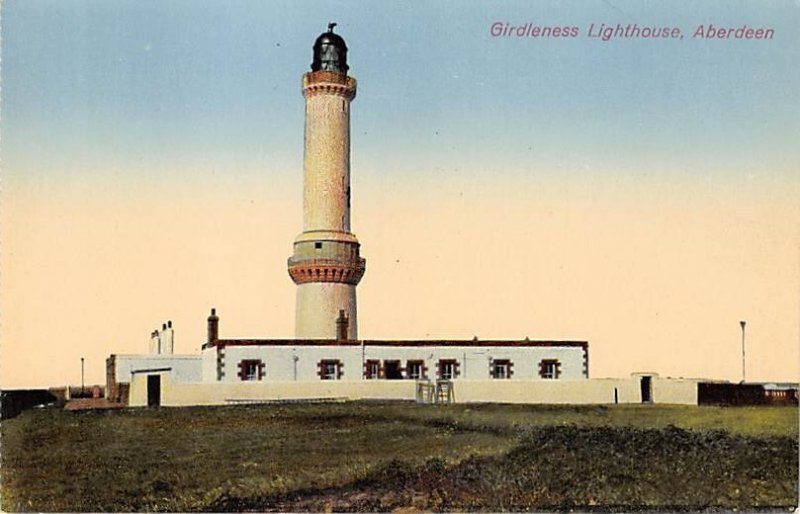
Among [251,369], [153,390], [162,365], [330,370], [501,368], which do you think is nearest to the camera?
[153,390]

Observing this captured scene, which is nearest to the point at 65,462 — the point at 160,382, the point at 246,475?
the point at 246,475

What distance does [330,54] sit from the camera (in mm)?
36469

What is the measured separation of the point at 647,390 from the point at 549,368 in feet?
10.6

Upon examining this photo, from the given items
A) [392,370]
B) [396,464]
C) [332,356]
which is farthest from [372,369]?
[396,464]

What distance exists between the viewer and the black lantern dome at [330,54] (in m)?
36.4

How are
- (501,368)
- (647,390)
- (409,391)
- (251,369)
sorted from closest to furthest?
(409,391) → (647,390) → (251,369) → (501,368)

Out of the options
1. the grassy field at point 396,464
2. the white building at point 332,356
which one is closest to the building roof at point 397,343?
the white building at point 332,356

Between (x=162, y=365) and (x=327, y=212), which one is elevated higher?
(x=327, y=212)

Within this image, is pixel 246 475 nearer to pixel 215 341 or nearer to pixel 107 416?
pixel 107 416

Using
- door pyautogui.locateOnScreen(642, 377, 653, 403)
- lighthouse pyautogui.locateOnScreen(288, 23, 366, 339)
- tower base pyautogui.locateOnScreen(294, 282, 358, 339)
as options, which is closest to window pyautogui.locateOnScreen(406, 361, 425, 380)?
tower base pyautogui.locateOnScreen(294, 282, 358, 339)

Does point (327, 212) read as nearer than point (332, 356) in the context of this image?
No

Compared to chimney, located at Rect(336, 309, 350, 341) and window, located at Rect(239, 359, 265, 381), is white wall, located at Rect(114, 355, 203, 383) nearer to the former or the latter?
window, located at Rect(239, 359, 265, 381)

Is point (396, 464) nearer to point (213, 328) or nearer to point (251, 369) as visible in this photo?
point (251, 369)

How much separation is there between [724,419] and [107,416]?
1415 centimetres
